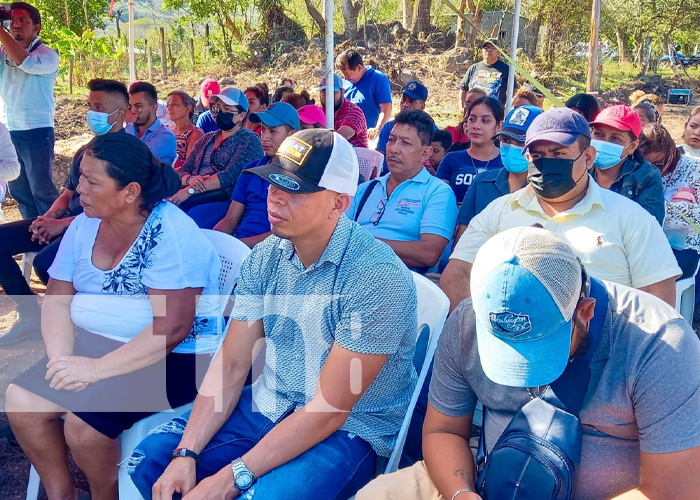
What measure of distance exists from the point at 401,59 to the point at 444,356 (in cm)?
1514

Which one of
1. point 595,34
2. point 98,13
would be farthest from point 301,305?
point 98,13

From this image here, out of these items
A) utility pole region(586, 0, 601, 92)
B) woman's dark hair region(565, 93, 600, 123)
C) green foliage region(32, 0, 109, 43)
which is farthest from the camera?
green foliage region(32, 0, 109, 43)

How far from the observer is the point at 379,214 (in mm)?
3734

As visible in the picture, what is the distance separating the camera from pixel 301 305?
2100 millimetres

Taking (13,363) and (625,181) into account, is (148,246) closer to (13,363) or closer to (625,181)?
(13,363)

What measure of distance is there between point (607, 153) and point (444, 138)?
1883mm

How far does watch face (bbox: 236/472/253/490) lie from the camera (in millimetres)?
1889

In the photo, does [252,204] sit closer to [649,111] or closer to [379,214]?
[379,214]

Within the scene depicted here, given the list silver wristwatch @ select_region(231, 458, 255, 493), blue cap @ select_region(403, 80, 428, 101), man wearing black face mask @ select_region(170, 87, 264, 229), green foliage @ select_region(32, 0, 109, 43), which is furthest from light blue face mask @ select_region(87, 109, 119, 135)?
green foliage @ select_region(32, 0, 109, 43)

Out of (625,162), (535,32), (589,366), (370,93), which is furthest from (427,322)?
(535,32)

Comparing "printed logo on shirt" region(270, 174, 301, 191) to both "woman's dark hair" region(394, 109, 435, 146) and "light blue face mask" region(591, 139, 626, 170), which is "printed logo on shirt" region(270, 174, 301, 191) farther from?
"light blue face mask" region(591, 139, 626, 170)

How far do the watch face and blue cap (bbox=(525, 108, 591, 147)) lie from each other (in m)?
1.82

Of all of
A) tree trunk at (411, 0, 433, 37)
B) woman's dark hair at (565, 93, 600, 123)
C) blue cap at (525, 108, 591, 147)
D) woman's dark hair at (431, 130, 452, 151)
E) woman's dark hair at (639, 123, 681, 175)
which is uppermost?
tree trunk at (411, 0, 433, 37)

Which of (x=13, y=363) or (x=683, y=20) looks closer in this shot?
(x=13, y=363)
